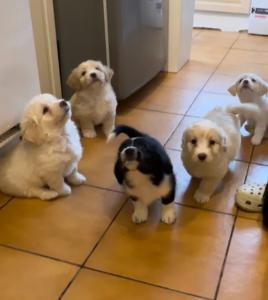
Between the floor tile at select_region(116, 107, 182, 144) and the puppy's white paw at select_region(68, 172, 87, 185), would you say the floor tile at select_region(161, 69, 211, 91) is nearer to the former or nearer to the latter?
the floor tile at select_region(116, 107, 182, 144)

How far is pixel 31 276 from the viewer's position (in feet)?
4.67

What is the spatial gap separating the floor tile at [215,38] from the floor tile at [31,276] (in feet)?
8.56

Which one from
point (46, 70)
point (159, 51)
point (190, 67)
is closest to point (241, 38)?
point (190, 67)

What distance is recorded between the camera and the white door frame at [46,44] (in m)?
2.18

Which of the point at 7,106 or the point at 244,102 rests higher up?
the point at 7,106

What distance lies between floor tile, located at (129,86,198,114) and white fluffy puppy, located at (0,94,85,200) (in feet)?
2.80

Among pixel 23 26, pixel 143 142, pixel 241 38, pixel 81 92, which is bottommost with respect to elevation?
pixel 241 38

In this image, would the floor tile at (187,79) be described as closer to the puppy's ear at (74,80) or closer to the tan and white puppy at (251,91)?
the tan and white puppy at (251,91)

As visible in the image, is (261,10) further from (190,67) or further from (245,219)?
(245,219)

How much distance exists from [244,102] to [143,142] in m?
0.96

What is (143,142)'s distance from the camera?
1439 mm

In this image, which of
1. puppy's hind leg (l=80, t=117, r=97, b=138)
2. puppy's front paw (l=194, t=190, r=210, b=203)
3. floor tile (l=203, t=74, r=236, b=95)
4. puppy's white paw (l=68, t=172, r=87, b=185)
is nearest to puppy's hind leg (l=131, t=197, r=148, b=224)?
puppy's front paw (l=194, t=190, r=210, b=203)

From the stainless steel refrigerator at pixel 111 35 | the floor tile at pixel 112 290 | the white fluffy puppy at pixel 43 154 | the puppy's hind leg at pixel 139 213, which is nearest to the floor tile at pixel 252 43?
the stainless steel refrigerator at pixel 111 35

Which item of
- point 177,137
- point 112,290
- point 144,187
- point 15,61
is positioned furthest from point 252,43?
point 112,290
